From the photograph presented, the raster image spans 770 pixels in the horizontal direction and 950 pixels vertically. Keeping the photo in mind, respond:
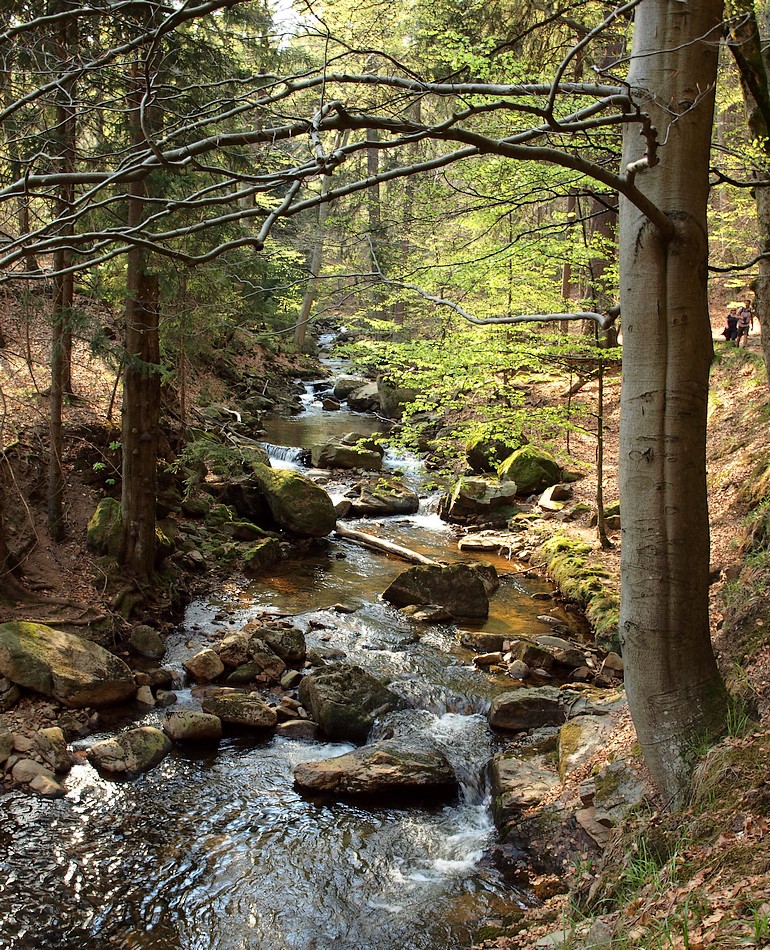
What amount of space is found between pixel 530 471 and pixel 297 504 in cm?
545

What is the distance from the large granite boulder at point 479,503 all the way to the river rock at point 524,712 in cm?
717

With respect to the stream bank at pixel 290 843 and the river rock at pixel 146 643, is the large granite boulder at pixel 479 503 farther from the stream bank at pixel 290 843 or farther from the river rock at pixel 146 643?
the river rock at pixel 146 643

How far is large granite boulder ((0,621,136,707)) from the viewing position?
6816 mm

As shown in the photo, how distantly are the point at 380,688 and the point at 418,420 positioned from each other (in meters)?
13.5

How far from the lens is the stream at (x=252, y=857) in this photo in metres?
4.60

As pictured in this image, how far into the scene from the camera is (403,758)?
630 cm

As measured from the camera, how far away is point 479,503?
14.5 metres

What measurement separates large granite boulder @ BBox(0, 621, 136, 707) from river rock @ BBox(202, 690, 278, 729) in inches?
36.5

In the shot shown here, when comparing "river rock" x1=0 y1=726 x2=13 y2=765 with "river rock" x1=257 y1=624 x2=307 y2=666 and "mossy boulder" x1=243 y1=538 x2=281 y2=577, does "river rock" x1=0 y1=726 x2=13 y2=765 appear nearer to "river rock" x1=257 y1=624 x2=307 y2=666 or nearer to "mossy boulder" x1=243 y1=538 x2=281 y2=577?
"river rock" x1=257 y1=624 x2=307 y2=666

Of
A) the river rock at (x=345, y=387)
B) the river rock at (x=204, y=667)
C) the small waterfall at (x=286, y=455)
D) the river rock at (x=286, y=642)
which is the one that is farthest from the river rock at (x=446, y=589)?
the river rock at (x=345, y=387)

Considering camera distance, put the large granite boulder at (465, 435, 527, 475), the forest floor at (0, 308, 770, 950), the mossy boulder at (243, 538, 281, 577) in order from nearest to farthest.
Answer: the forest floor at (0, 308, 770, 950) → the mossy boulder at (243, 538, 281, 577) → the large granite boulder at (465, 435, 527, 475)

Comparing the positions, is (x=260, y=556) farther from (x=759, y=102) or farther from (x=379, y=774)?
(x=759, y=102)

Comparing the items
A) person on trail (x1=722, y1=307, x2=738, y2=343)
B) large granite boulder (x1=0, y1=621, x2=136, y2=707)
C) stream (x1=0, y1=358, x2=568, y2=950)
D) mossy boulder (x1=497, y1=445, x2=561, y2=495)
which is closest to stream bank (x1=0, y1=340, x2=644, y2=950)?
stream (x1=0, y1=358, x2=568, y2=950)

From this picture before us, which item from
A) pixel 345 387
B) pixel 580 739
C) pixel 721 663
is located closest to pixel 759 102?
pixel 721 663
